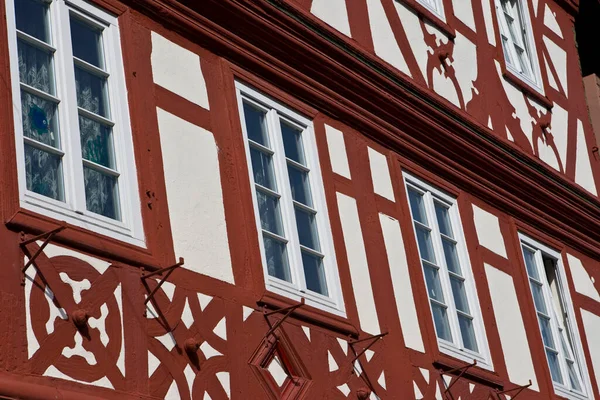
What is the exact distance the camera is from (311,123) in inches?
445

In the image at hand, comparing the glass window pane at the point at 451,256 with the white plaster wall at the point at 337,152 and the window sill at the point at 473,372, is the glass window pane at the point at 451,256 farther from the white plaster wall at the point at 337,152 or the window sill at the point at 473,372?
the white plaster wall at the point at 337,152

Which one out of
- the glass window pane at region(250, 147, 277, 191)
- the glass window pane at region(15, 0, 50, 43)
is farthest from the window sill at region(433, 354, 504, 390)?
the glass window pane at region(15, 0, 50, 43)

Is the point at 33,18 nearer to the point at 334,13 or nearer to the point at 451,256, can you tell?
the point at 334,13

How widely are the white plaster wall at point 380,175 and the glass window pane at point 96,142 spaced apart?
339 cm

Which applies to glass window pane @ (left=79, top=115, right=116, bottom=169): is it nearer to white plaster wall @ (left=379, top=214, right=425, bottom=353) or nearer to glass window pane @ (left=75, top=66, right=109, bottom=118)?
glass window pane @ (left=75, top=66, right=109, bottom=118)

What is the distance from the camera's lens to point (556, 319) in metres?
14.4

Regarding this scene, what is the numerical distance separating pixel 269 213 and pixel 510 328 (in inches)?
148

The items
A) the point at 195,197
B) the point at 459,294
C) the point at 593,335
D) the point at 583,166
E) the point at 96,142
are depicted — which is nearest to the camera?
the point at 96,142

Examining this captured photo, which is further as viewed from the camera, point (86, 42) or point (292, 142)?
point (292, 142)

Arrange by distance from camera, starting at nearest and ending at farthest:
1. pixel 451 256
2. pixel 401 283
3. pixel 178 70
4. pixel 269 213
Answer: pixel 178 70, pixel 269 213, pixel 401 283, pixel 451 256

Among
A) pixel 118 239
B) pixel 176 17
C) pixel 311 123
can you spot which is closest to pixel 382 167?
pixel 311 123

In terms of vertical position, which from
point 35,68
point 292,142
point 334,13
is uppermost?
point 334,13

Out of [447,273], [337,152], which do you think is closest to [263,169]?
[337,152]

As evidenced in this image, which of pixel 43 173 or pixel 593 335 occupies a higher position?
pixel 593 335
